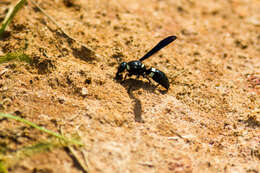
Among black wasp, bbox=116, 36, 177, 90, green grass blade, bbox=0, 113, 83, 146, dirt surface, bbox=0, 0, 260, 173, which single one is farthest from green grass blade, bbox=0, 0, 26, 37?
black wasp, bbox=116, 36, 177, 90

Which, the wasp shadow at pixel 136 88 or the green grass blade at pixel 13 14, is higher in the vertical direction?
the green grass blade at pixel 13 14

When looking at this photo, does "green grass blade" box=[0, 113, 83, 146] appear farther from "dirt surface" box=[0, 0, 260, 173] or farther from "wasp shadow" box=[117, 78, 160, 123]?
"wasp shadow" box=[117, 78, 160, 123]

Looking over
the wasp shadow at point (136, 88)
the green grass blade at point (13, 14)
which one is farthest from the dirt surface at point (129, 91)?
the green grass blade at point (13, 14)

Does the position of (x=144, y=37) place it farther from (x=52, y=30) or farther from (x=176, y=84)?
(x=52, y=30)

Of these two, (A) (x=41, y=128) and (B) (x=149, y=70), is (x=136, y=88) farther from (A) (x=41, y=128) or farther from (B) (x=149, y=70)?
(A) (x=41, y=128)

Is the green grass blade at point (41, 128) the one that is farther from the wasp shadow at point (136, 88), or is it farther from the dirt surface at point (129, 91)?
the wasp shadow at point (136, 88)

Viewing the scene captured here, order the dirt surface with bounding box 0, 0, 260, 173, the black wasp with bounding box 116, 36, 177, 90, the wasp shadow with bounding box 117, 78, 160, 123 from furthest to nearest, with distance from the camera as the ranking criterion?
the black wasp with bounding box 116, 36, 177, 90
the wasp shadow with bounding box 117, 78, 160, 123
the dirt surface with bounding box 0, 0, 260, 173
